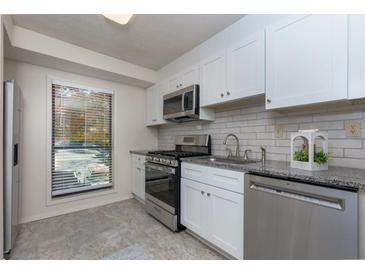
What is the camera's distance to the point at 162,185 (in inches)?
96.9

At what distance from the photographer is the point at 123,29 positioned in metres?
2.25

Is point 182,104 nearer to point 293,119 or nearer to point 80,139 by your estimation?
point 293,119

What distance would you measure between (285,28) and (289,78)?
1.40 ft

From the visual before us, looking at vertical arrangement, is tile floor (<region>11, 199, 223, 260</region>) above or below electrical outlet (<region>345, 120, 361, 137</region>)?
below

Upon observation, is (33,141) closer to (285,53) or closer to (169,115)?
(169,115)

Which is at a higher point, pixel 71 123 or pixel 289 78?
pixel 289 78

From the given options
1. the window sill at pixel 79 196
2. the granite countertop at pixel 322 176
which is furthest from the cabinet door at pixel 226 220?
the window sill at pixel 79 196

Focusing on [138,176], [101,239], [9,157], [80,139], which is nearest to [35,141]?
[80,139]

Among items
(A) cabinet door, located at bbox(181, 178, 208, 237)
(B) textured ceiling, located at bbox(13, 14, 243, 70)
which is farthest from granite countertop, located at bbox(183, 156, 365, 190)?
(B) textured ceiling, located at bbox(13, 14, 243, 70)

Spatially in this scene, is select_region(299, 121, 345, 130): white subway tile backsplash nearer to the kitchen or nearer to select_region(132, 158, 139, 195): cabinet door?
the kitchen

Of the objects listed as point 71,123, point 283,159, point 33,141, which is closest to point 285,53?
point 283,159

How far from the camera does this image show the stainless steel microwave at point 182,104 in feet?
8.16

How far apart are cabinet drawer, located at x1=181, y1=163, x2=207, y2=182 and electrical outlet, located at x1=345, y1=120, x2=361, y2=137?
1.24 metres

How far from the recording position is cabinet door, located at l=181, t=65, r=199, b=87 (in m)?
2.52
